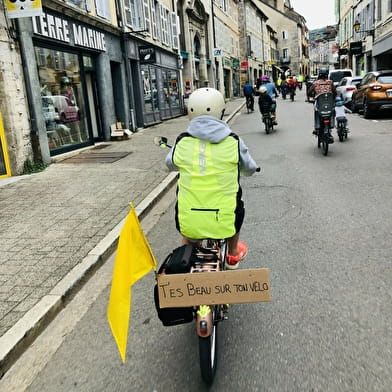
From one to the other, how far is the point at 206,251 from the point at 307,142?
9873 millimetres

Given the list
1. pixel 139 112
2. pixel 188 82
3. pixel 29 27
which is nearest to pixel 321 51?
pixel 188 82

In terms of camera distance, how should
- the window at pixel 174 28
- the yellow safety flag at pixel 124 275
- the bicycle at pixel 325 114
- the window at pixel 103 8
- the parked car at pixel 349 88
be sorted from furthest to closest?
the window at pixel 174 28, the parked car at pixel 349 88, the window at pixel 103 8, the bicycle at pixel 325 114, the yellow safety flag at pixel 124 275

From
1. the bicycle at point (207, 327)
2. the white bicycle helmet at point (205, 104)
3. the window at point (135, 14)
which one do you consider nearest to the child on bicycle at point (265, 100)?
the window at point (135, 14)

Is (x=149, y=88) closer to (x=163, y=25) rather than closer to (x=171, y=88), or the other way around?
(x=171, y=88)

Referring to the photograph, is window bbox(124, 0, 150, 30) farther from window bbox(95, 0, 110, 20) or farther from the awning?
the awning

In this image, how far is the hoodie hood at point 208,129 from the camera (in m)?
2.89

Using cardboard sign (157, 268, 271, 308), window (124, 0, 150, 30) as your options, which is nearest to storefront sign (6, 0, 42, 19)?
cardboard sign (157, 268, 271, 308)

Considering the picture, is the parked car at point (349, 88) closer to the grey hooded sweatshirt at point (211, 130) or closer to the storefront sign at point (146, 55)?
the storefront sign at point (146, 55)

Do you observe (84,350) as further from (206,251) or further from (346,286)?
(346,286)

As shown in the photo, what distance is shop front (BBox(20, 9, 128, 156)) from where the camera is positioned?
10328 mm

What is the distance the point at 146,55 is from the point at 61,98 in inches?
258

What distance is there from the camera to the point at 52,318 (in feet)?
11.9

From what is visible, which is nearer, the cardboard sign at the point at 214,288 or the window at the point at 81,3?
the cardboard sign at the point at 214,288

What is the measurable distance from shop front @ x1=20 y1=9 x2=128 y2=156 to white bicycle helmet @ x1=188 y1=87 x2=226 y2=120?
8.02 metres
